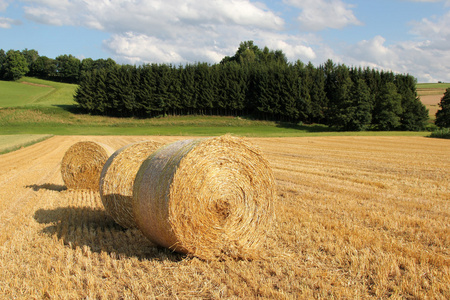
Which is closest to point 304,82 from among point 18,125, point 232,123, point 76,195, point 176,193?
point 232,123

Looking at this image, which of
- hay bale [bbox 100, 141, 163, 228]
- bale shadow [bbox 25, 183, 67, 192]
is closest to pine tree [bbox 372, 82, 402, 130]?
bale shadow [bbox 25, 183, 67, 192]

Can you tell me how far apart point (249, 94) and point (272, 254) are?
62.8m

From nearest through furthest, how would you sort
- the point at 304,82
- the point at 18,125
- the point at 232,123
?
the point at 18,125 < the point at 232,123 < the point at 304,82

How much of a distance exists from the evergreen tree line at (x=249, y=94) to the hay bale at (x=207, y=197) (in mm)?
53420

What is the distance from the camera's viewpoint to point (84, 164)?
36.5 ft

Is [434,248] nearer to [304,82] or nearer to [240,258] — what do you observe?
[240,258]

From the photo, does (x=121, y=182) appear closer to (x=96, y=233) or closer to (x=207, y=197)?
(x=96, y=233)

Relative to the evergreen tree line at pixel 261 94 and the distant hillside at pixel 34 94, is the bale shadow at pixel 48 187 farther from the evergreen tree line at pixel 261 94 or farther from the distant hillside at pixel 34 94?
the distant hillside at pixel 34 94

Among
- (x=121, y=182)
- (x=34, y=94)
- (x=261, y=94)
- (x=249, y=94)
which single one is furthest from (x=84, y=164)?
(x=34, y=94)

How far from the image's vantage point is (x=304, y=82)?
212 feet

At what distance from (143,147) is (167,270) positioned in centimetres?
385

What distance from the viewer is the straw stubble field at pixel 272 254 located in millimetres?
4363

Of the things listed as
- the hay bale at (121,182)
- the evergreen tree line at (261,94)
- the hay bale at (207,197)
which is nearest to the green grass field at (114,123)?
the evergreen tree line at (261,94)

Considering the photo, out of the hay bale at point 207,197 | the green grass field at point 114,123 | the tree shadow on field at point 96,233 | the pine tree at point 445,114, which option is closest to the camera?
the hay bale at point 207,197
